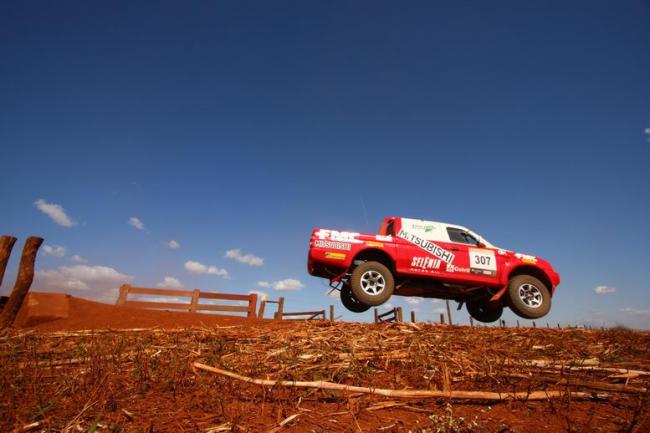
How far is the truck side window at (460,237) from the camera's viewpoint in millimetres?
8453

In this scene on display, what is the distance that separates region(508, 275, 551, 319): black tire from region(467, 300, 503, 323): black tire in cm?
128

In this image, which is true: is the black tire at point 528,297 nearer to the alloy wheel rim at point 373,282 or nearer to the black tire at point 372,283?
the black tire at point 372,283

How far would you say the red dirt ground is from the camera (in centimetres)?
231

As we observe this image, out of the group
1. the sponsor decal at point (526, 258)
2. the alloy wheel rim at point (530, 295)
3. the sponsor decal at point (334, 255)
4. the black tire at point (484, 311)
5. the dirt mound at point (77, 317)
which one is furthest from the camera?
the black tire at point (484, 311)

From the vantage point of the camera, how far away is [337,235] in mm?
7594

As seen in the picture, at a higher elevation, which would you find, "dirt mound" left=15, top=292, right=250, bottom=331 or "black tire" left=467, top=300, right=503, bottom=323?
"black tire" left=467, top=300, right=503, bottom=323

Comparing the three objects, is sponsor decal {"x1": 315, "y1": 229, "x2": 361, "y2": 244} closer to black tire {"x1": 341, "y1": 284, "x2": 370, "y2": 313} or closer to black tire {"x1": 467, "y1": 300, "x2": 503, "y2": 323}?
black tire {"x1": 341, "y1": 284, "x2": 370, "y2": 313}

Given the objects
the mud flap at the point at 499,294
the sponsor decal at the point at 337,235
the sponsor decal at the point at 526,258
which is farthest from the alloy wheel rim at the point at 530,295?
the sponsor decal at the point at 337,235

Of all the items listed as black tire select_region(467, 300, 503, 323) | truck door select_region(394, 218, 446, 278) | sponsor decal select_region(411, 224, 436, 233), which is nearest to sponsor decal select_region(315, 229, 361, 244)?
truck door select_region(394, 218, 446, 278)

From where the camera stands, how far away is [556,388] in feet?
9.03

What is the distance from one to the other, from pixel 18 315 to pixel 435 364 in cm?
989

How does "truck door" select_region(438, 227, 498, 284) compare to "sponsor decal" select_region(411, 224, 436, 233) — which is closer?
"truck door" select_region(438, 227, 498, 284)

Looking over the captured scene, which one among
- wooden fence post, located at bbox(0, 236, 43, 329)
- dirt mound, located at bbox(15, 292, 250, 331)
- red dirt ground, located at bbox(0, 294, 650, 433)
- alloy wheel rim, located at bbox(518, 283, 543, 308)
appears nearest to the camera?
red dirt ground, located at bbox(0, 294, 650, 433)

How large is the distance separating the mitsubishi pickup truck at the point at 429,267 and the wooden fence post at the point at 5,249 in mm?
7982
